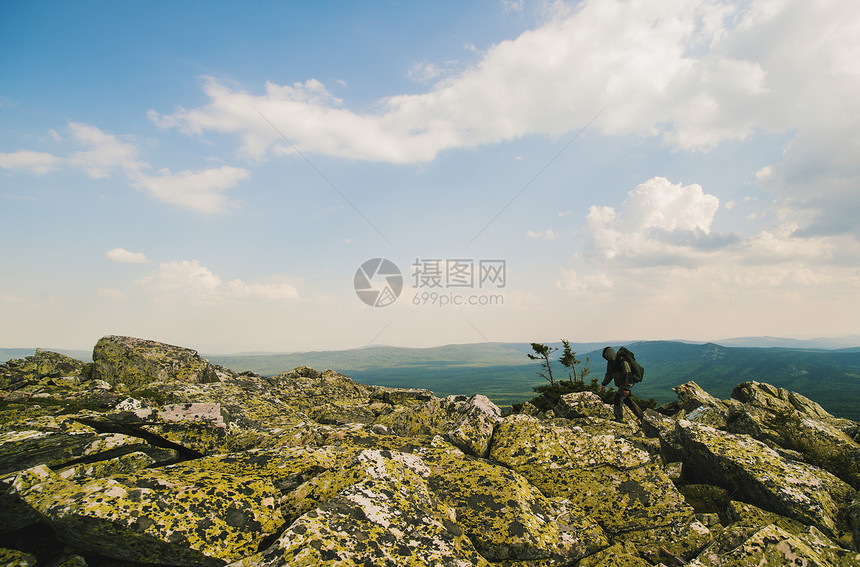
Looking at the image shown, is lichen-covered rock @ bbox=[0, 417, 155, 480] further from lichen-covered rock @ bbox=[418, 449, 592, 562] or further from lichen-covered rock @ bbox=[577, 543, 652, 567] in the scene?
lichen-covered rock @ bbox=[577, 543, 652, 567]

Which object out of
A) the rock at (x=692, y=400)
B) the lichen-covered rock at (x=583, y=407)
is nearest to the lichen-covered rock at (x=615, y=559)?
the lichen-covered rock at (x=583, y=407)

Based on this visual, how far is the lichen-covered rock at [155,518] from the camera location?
276 inches

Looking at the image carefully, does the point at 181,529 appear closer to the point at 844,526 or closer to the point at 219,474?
the point at 219,474

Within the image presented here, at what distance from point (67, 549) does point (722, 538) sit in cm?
1532

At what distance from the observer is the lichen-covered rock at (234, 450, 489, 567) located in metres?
6.93

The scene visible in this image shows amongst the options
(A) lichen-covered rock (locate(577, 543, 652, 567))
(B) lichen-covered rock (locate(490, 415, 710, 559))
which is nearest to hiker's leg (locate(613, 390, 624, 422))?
(B) lichen-covered rock (locate(490, 415, 710, 559))

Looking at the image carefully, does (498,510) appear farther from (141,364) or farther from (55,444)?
(141,364)

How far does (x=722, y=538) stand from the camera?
30.4ft

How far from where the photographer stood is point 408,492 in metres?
9.09

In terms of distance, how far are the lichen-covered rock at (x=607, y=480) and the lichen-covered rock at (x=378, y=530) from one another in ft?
14.0

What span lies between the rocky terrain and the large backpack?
15.2ft

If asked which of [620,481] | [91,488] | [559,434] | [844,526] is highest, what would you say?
[91,488]

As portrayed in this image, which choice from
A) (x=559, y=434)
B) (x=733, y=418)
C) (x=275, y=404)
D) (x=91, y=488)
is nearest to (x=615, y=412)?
(x=733, y=418)

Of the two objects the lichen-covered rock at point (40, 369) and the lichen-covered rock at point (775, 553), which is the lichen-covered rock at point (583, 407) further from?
the lichen-covered rock at point (40, 369)
